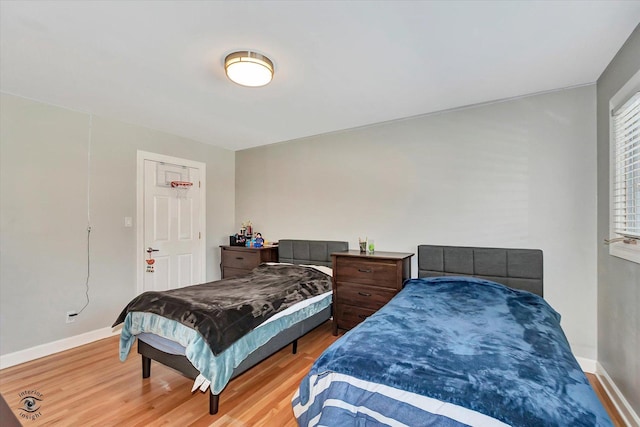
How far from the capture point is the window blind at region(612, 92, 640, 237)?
1.92 meters

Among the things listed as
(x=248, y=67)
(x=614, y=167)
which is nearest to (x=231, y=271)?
(x=248, y=67)

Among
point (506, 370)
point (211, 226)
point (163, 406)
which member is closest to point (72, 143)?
point (211, 226)

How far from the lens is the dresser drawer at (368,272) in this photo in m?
3.02

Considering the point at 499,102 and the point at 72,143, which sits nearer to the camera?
the point at 499,102

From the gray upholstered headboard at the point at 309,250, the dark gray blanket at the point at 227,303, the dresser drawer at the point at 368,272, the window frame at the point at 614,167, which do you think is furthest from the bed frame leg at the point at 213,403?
the window frame at the point at 614,167

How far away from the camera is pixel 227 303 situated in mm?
2250

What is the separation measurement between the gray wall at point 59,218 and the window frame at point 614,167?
4.61m

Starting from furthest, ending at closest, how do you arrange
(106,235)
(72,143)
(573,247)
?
(106,235) → (72,143) → (573,247)

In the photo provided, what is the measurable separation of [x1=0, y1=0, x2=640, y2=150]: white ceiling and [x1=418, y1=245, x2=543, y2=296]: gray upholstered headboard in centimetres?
152

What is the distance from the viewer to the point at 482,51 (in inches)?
81.4

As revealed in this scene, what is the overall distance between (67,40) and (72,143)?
163 cm

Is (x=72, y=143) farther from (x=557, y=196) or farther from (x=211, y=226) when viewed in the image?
(x=557, y=196)

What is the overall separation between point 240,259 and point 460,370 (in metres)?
3.51

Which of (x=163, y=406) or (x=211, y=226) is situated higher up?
(x=211, y=226)
